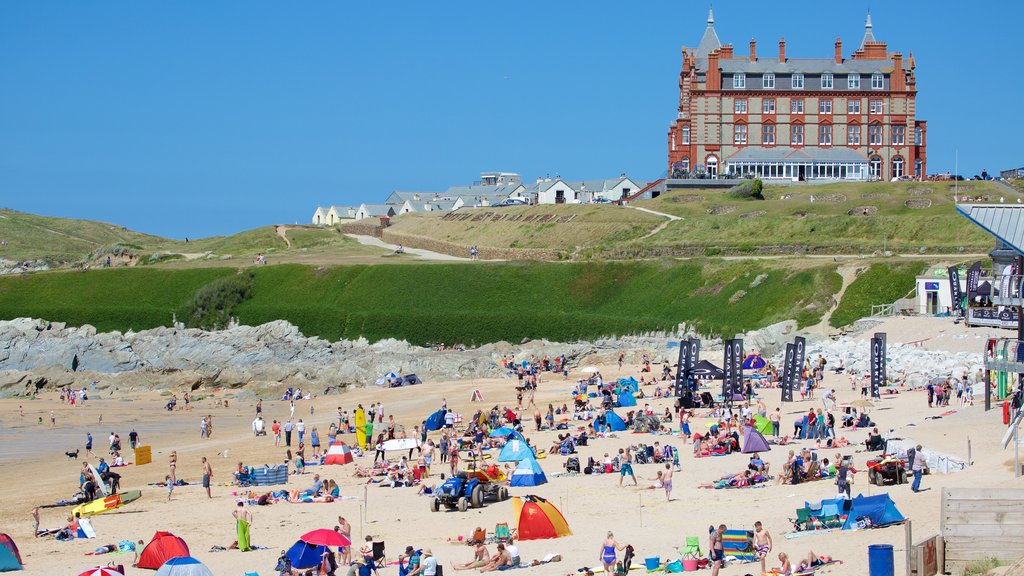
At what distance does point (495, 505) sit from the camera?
27984 mm

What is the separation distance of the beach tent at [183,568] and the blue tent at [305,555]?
1.90m

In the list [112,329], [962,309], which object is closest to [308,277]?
[112,329]

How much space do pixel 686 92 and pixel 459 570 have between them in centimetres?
8260

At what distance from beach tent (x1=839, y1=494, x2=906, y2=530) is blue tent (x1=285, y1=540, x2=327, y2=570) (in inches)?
378

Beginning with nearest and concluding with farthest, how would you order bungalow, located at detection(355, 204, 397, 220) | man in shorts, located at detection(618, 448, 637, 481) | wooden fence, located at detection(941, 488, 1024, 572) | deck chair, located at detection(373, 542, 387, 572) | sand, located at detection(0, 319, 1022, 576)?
1. wooden fence, located at detection(941, 488, 1024, 572)
2. deck chair, located at detection(373, 542, 387, 572)
3. sand, located at detection(0, 319, 1022, 576)
4. man in shorts, located at detection(618, 448, 637, 481)
5. bungalow, located at detection(355, 204, 397, 220)

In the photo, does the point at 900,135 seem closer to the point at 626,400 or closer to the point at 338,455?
the point at 626,400

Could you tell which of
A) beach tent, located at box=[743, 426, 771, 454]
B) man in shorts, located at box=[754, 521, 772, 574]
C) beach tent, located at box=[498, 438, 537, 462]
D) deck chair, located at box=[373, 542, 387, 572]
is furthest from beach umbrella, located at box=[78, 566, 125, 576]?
beach tent, located at box=[743, 426, 771, 454]

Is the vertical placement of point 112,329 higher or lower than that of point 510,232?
lower

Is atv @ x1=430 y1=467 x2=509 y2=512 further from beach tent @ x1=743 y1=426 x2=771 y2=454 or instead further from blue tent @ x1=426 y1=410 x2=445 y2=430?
blue tent @ x1=426 y1=410 x2=445 y2=430

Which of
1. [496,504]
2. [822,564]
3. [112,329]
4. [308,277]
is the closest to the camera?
[822,564]

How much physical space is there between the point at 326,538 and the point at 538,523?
4.22 metres

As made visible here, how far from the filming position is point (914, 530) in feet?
68.6

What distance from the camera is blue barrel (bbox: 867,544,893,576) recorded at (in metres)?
17.7

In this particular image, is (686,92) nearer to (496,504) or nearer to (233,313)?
Answer: (233,313)
